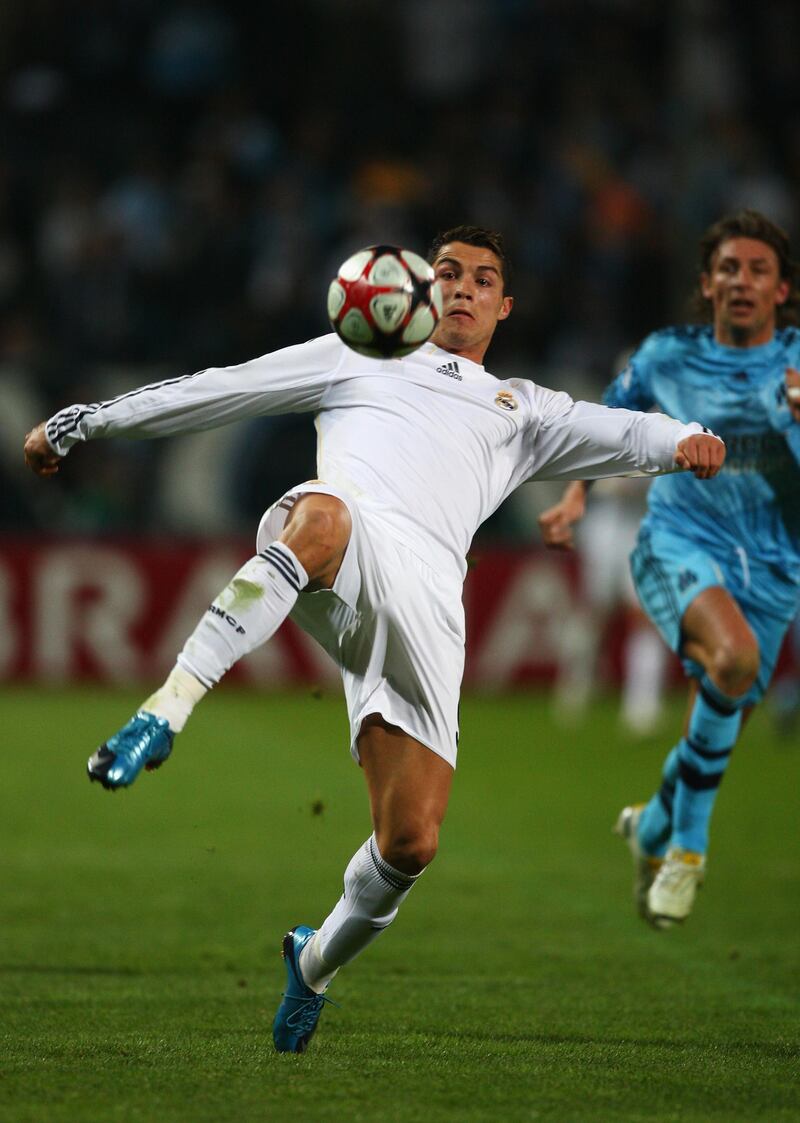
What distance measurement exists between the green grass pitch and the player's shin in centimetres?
94

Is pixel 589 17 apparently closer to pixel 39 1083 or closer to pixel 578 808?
pixel 578 808

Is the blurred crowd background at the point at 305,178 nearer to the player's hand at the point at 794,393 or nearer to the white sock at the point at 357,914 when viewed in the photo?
the player's hand at the point at 794,393

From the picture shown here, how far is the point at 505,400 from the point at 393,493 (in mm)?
479

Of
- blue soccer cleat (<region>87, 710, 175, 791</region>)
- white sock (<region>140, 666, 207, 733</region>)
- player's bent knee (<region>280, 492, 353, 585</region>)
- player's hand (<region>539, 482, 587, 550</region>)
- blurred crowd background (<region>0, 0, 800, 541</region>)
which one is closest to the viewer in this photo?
blue soccer cleat (<region>87, 710, 175, 791</region>)

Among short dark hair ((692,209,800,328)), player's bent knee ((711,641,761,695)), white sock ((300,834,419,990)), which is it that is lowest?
white sock ((300,834,419,990))

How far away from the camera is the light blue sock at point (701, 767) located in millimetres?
6148

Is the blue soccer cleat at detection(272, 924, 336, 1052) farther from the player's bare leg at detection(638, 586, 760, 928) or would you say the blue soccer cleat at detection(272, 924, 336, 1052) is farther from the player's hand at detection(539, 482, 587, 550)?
the player's hand at detection(539, 482, 587, 550)

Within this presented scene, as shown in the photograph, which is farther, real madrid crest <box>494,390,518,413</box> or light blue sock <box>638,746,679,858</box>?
light blue sock <box>638,746,679,858</box>

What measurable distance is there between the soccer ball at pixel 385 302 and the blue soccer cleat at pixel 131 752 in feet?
3.69

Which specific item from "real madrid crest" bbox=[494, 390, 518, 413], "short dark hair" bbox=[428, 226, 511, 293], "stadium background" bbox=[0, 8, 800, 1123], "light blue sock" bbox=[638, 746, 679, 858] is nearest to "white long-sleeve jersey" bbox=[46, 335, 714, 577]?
"real madrid crest" bbox=[494, 390, 518, 413]

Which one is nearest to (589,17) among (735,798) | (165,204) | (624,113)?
(624,113)

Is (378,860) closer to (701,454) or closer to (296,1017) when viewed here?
(296,1017)

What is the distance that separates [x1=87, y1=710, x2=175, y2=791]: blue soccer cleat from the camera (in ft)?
12.6

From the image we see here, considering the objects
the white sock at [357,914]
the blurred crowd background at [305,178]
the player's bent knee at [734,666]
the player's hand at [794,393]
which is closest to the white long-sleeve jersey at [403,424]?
the white sock at [357,914]
